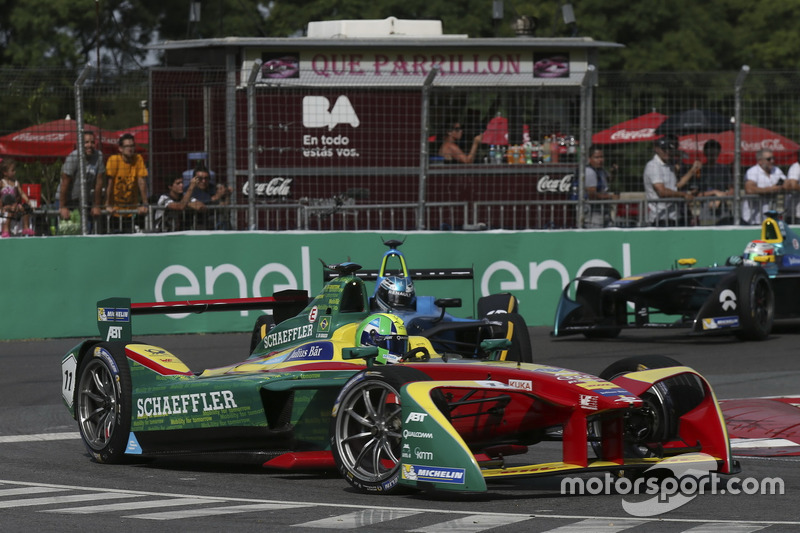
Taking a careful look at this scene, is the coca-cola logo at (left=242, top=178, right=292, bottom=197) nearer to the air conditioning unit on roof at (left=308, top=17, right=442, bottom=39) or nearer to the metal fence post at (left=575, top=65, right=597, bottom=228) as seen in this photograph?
the air conditioning unit on roof at (left=308, top=17, right=442, bottom=39)

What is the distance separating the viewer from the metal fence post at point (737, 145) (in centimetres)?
1745

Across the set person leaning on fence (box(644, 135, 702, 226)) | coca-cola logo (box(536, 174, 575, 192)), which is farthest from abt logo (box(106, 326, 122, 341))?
person leaning on fence (box(644, 135, 702, 226))

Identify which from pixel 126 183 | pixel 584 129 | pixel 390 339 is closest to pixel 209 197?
pixel 126 183

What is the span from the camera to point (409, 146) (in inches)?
704

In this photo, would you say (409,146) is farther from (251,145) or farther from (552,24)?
(552,24)

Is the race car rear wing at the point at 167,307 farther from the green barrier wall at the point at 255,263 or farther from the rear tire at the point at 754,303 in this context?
the rear tire at the point at 754,303

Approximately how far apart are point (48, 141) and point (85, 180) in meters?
0.69

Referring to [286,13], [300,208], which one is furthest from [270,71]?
[286,13]

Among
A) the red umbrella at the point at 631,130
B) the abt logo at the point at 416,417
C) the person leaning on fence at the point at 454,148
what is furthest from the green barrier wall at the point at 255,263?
the abt logo at the point at 416,417

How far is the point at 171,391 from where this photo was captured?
28.1ft

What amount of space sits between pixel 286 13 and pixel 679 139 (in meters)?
29.4

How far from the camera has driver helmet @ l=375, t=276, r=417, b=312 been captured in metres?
10.8

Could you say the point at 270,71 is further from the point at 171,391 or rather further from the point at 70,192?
the point at 171,391
